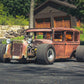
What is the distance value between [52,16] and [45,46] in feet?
92.4

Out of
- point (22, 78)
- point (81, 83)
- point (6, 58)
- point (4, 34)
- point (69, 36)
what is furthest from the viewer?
point (4, 34)

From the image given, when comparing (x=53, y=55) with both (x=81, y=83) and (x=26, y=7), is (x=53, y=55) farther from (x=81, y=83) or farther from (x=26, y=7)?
(x=26, y=7)

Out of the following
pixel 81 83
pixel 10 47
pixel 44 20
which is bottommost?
pixel 81 83

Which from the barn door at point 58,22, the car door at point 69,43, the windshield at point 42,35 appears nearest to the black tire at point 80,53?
the car door at point 69,43

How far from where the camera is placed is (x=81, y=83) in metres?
7.74

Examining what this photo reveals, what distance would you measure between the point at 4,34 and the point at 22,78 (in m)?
21.8

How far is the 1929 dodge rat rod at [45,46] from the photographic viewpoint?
13.0 metres

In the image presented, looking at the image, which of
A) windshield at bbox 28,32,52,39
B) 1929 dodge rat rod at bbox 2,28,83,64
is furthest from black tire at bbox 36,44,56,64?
windshield at bbox 28,32,52,39

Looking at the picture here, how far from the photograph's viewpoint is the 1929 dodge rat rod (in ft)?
42.5

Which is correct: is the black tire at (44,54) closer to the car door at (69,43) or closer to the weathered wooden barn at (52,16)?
the car door at (69,43)

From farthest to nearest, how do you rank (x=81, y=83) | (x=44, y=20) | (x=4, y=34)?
(x=44, y=20) → (x=4, y=34) → (x=81, y=83)

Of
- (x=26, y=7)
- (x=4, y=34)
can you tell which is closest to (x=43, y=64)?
(x=4, y=34)

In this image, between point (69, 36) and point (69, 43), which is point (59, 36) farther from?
point (69, 36)

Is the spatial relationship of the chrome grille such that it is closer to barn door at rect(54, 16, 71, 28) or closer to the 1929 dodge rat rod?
the 1929 dodge rat rod
